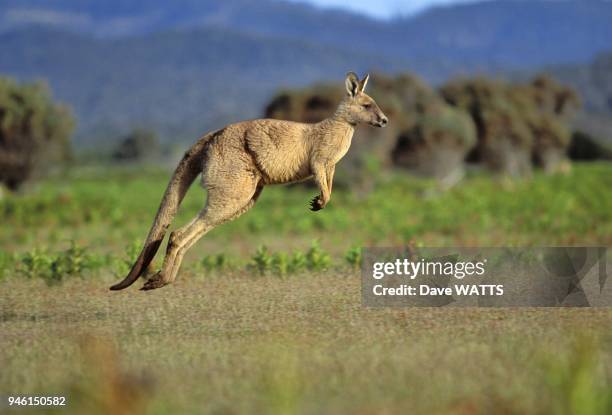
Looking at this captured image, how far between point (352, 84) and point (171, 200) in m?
2.22

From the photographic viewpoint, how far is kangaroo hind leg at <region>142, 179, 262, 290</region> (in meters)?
8.24

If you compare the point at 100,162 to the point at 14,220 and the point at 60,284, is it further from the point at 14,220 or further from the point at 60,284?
the point at 60,284

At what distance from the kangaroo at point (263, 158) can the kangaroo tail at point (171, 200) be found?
0.77ft

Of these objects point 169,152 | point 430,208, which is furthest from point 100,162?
point 430,208

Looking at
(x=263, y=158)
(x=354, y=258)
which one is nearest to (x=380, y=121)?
(x=263, y=158)

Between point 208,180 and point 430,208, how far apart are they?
69.9ft

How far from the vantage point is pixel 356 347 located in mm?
6844

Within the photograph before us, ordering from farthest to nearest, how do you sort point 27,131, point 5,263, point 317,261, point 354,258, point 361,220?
point 27,131, point 361,220, point 5,263, point 354,258, point 317,261

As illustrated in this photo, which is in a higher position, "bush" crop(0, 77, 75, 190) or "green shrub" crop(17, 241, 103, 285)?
"bush" crop(0, 77, 75, 190)

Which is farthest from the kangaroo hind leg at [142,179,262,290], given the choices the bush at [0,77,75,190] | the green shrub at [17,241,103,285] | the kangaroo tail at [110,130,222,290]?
the bush at [0,77,75,190]

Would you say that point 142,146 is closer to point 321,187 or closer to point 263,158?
point 263,158

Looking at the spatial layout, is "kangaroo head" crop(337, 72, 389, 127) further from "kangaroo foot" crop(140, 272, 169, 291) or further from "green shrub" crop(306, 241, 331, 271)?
"green shrub" crop(306, 241, 331, 271)

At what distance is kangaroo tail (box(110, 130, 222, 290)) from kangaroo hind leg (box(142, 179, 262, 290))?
16.0 inches

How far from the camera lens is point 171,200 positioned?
8812 mm
